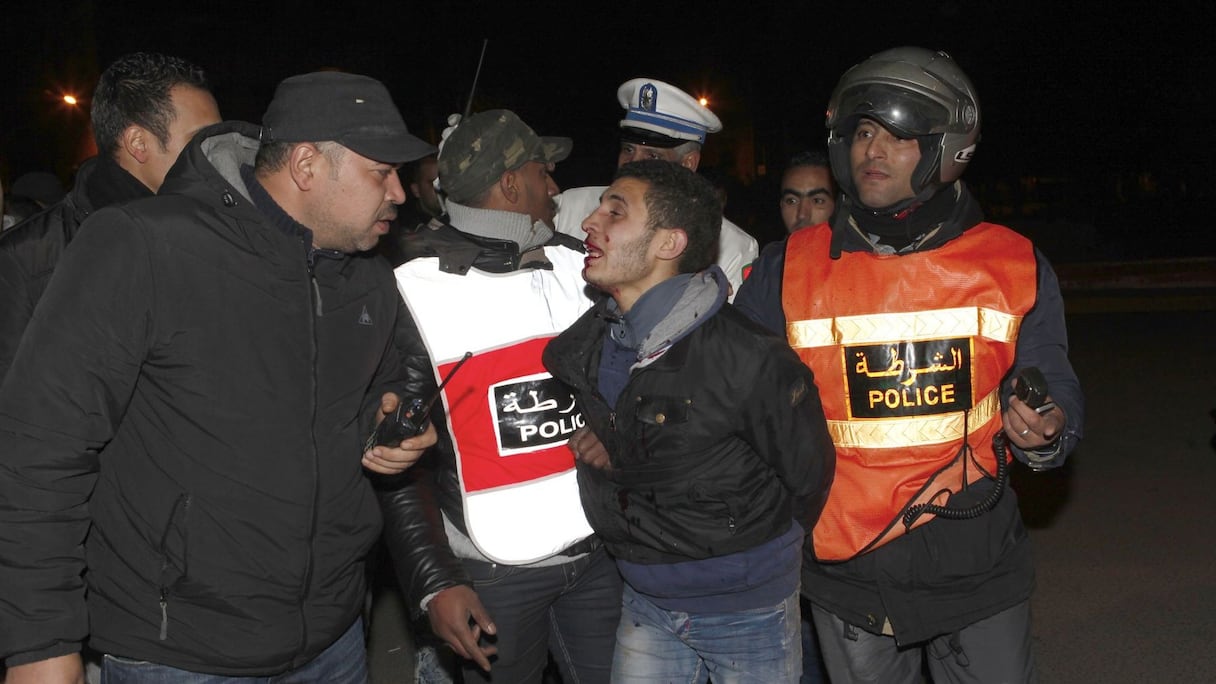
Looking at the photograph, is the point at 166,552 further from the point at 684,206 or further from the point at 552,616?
the point at 684,206

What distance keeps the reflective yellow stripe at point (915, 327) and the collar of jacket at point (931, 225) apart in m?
0.22

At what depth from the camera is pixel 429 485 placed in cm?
325

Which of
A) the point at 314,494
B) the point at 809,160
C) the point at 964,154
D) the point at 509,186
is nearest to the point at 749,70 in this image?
→ the point at 809,160

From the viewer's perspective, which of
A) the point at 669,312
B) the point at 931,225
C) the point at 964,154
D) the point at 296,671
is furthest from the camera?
the point at 964,154

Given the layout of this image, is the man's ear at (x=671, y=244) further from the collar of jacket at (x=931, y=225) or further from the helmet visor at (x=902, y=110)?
the helmet visor at (x=902, y=110)

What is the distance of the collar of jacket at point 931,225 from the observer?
3.15 meters

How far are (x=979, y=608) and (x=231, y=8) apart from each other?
26.3m

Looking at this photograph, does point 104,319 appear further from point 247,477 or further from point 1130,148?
point 1130,148

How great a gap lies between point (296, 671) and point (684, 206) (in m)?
1.67

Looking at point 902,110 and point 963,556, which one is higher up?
point 902,110

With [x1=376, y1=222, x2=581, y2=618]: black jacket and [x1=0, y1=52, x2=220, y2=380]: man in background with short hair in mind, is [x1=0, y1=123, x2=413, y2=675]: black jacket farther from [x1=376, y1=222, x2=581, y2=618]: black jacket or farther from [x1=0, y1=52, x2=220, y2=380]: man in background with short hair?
[x1=0, y1=52, x2=220, y2=380]: man in background with short hair

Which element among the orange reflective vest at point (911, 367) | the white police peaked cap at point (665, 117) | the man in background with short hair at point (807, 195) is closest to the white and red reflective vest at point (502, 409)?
the orange reflective vest at point (911, 367)

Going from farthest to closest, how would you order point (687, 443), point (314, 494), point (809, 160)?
1. point (809, 160)
2. point (687, 443)
3. point (314, 494)

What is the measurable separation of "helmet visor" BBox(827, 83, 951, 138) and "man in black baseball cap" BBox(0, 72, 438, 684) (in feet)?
4.80
